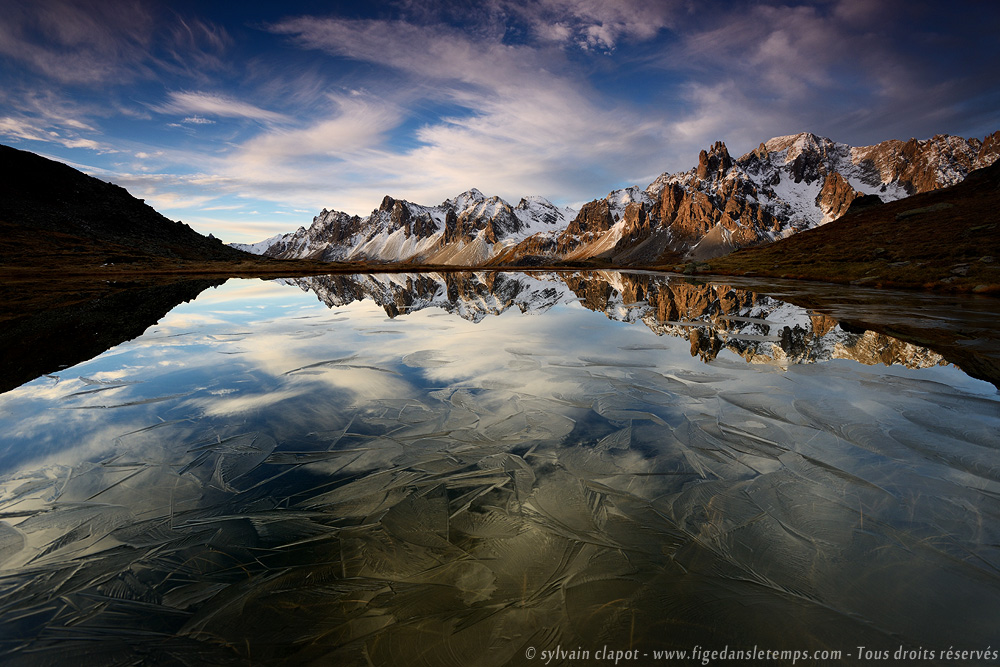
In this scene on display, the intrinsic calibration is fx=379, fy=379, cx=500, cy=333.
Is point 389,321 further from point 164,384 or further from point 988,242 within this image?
point 988,242

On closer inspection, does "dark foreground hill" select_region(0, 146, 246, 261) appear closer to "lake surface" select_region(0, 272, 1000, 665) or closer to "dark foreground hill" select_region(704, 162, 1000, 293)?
"lake surface" select_region(0, 272, 1000, 665)

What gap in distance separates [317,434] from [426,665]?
5147 millimetres

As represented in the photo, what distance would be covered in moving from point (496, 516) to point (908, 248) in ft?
288

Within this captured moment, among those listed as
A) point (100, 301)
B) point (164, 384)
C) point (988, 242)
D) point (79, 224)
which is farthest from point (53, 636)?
point (79, 224)

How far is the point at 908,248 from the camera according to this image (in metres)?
60.9

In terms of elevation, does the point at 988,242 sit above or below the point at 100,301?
above

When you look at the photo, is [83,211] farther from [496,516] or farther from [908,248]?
[908,248]

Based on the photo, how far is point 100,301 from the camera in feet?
88.7

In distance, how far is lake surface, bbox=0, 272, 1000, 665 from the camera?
346 centimetres

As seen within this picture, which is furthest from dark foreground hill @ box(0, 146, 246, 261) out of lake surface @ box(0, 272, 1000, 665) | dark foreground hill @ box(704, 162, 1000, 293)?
dark foreground hill @ box(704, 162, 1000, 293)

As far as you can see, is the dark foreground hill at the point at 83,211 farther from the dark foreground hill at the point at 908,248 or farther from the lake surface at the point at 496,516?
the dark foreground hill at the point at 908,248

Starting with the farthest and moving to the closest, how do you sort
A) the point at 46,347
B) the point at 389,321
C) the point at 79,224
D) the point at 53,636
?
the point at 79,224, the point at 389,321, the point at 46,347, the point at 53,636

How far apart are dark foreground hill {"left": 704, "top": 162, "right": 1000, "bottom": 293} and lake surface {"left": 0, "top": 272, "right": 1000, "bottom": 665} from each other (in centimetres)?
4883

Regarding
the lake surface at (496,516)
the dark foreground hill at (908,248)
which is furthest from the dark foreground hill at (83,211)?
the dark foreground hill at (908,248)
